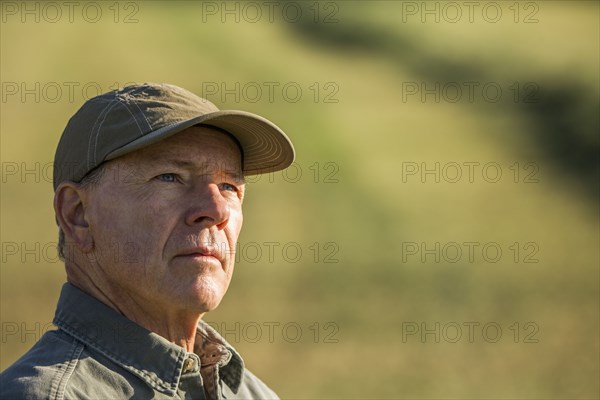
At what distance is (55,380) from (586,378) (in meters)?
5.74

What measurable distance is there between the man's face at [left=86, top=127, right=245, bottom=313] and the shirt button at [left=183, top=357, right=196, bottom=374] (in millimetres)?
115

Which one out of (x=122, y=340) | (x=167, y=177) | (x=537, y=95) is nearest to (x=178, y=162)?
(x=167, y=177)

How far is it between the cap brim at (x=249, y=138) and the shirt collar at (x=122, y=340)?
1.15 feet

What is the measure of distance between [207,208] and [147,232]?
0.15 meters

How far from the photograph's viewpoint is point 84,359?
77.9 inches

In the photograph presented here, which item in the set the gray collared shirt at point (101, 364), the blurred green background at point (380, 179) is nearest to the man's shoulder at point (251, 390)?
the gray collared shirt at point (101, 364)

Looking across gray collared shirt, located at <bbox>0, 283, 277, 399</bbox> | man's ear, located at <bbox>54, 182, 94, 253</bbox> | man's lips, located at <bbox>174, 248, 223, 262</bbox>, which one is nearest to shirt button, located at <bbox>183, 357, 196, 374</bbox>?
gray collared shirt, located at <bbox>0, 283, 277, 399</bbox>

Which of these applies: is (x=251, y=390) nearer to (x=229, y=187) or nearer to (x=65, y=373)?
(x=229, y=187)

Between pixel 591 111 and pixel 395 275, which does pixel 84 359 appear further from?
pixel 591 111

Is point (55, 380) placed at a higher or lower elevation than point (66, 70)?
lower

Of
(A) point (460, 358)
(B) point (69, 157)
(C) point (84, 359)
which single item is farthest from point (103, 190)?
(A) point (460, 358)

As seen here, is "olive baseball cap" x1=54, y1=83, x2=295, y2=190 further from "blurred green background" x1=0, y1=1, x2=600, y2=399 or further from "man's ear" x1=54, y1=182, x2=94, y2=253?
"blurred green background" x1=0, y1=1, x2=600, y2=399

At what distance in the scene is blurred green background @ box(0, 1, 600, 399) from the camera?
6.93 meters

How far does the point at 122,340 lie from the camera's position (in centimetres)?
207
